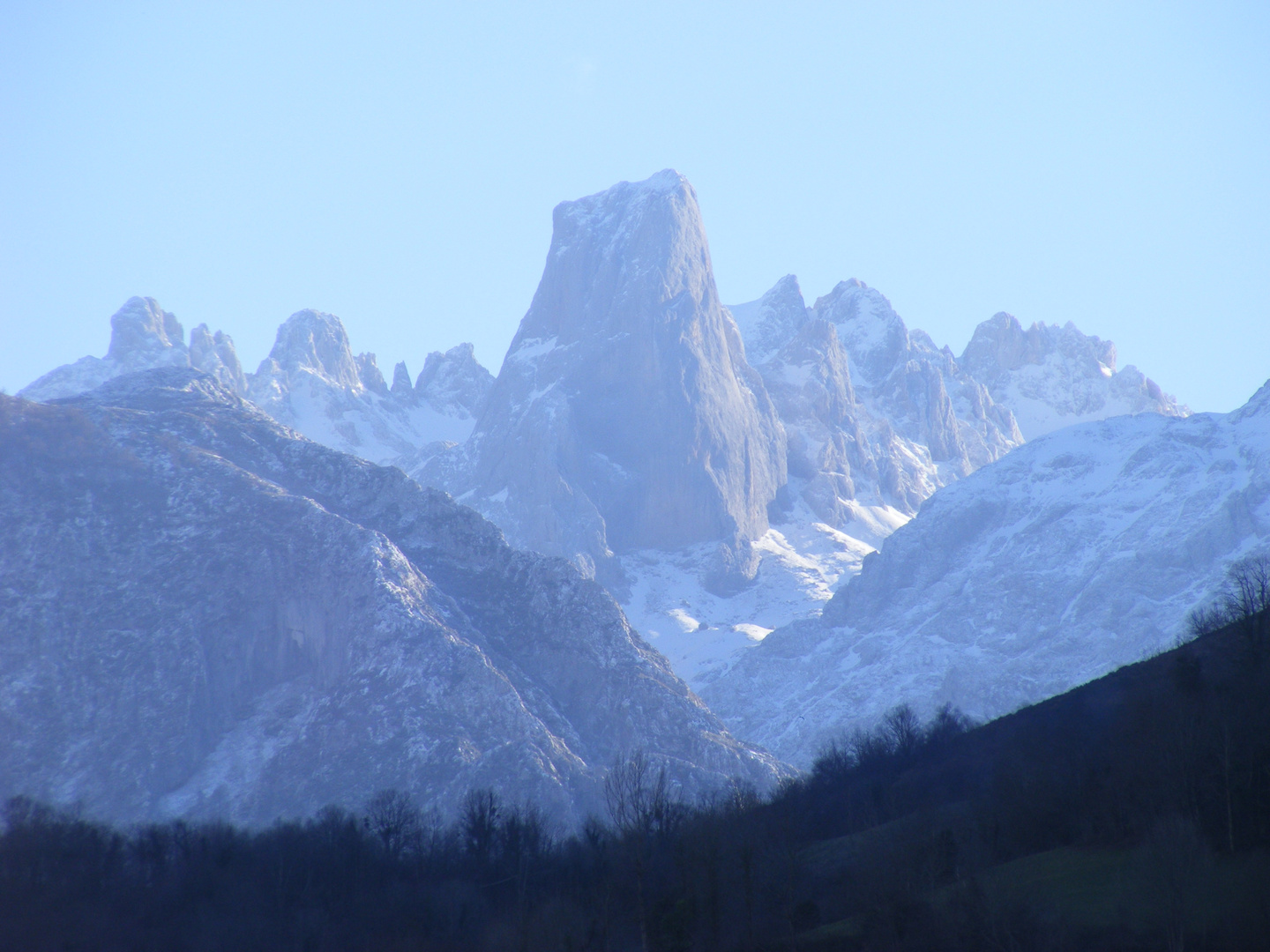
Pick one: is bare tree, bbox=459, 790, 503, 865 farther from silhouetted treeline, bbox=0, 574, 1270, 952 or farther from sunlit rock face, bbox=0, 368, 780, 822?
sunlit rock face, bbox=0, 368, 780, 822

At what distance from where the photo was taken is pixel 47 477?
164 meters

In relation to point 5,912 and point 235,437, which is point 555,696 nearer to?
point 235,437

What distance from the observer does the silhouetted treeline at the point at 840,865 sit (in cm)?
4612

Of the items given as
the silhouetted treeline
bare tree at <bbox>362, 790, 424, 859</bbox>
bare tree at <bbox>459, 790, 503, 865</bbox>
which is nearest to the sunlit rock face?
bare tree at <bbox>362, 790, 424, 859</bbox>

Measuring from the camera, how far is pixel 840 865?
63844 mm

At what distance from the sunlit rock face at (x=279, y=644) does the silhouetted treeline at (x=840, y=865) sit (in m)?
44.9

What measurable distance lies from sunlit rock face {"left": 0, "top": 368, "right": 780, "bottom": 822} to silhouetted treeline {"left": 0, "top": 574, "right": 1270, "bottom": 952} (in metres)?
44.9

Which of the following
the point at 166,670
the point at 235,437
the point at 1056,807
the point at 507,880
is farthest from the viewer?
the point at 235,437

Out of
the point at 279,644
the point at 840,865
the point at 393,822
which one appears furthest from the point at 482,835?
the point at 279,644

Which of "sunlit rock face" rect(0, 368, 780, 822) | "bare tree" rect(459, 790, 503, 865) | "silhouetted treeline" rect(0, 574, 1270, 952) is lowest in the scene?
"silhouetted treeline" rect(0, 574, 1270, 952)

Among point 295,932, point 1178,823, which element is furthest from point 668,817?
point 1178,823

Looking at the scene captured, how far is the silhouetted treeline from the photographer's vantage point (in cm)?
4612

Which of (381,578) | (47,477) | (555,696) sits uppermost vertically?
(47,477)

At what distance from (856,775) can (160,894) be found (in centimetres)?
5313
